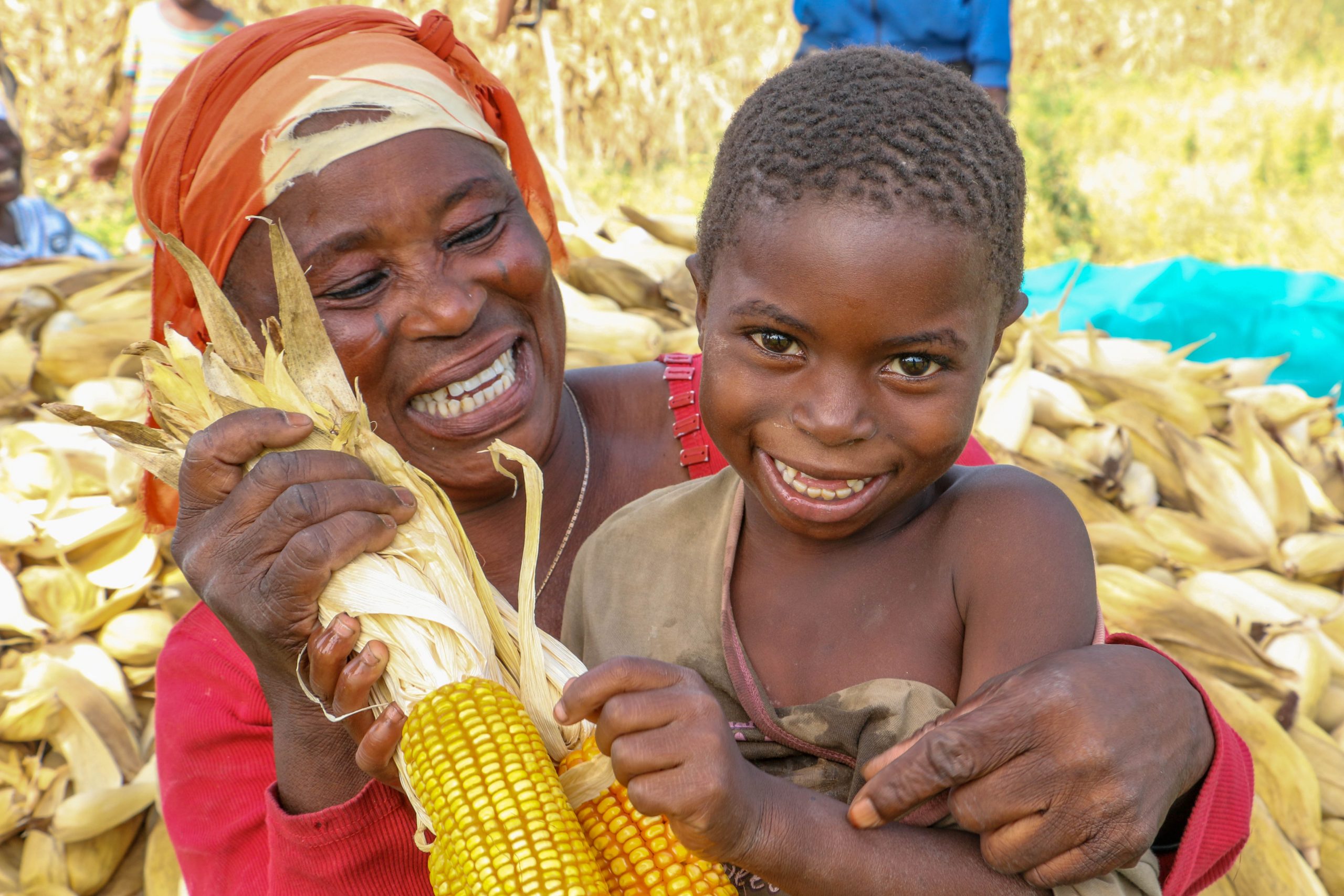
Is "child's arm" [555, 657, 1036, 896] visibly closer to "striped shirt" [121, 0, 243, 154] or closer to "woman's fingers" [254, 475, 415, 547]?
"woman's fingers" [254, 475, 415, 547]

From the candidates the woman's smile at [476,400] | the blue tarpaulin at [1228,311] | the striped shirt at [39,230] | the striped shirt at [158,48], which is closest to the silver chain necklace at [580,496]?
the woman's smile at [476,400]

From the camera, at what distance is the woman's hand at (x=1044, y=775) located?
1.21m

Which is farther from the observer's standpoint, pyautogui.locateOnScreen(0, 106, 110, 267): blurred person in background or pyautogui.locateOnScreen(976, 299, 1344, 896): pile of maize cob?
pyautogui.locateOnScreen(0, 106, 110, 267): blurred person in background

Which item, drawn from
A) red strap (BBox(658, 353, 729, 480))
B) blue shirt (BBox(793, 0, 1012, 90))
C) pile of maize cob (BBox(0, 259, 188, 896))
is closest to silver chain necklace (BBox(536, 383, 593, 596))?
red strap (BBox(658, 353, 729, 480))

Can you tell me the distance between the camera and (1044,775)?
1.22m

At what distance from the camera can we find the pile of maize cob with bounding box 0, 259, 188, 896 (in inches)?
109

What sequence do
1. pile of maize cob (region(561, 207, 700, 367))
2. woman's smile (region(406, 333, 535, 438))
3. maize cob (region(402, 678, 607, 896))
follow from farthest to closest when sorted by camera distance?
pile of maize cob (region(561, 207, 700, 367)) < woman's smile (region(406, 333, 535, 438)) < maize cob (region(402, 678, 607, 896))

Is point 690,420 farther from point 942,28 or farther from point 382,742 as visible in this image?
point 942,28

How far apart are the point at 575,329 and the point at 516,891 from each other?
2.84 metres

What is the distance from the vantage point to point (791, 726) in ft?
4.81

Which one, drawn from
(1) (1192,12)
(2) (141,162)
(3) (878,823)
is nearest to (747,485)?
(3) (878,823)

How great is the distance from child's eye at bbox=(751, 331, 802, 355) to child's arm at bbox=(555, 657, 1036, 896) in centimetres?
45

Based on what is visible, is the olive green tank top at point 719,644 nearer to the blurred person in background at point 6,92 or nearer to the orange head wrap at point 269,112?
the orange head wrap at point 269,112

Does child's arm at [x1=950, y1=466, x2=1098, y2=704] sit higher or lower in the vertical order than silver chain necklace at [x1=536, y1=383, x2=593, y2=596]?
higher
